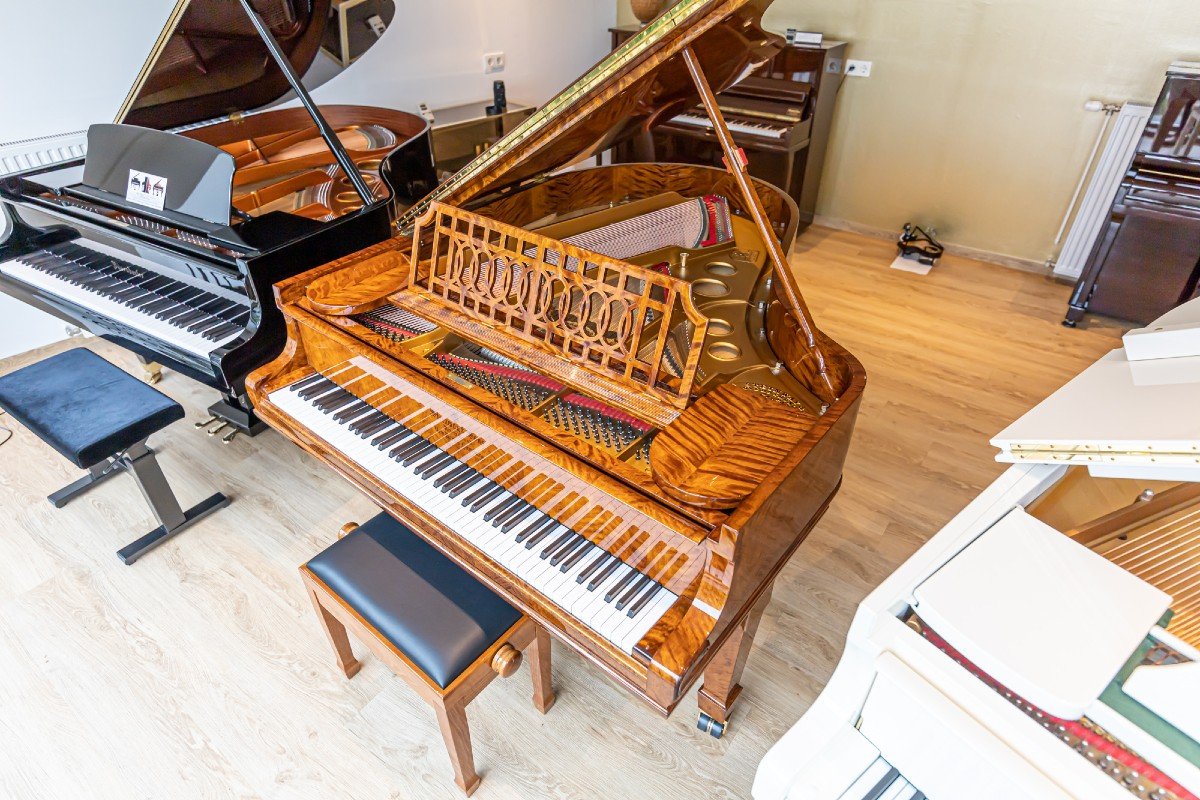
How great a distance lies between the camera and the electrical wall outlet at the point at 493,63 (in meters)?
5.00

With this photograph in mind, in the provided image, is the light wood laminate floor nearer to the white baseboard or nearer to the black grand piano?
the black grand piano

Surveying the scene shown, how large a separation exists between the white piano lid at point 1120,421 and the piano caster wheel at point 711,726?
108 centimetres

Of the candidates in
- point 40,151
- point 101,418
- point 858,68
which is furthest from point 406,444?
point 858,68

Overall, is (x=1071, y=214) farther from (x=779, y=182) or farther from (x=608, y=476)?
(x=608, y=476)

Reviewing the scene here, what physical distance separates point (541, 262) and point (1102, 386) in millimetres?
1410

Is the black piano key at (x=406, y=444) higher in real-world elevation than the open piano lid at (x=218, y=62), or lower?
lower

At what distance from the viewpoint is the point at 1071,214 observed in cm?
424

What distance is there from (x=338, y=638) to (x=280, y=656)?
13.9 inches

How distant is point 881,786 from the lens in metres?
1.13

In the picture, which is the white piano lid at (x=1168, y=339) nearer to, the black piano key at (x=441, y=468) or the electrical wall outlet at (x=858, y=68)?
the black piano key at (x=441, y=468)

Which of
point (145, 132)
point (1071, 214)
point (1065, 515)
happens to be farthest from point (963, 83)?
point (145, 132)

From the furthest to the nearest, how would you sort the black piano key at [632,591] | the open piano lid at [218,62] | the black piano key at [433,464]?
the open piano lid at [218,62] < the black piano key at [433,464] < the black piano key at [632,591]

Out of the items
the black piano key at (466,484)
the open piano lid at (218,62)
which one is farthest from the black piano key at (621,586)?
the open piano lid at (218,62)

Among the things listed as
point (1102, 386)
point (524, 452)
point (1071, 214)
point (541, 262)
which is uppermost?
point (541, 262)
